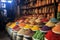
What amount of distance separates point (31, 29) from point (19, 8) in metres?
5.42

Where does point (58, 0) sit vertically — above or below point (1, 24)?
above

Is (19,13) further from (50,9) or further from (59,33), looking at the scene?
(59,33)

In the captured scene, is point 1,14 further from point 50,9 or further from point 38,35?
point 38,35

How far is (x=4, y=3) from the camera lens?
336 inches

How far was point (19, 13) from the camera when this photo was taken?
8406 mm

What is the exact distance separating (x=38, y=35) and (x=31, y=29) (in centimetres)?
54

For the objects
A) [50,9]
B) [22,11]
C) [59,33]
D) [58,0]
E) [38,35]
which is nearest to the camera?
[59,33]

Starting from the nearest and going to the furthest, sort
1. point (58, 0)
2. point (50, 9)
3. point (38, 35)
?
1. point (38, 35)
2. point (58, 0)
3. point (50, 9)

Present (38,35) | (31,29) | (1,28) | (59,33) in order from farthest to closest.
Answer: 1. (1,28)
2. (31,29)
3. (38,35)
4. (59,33)

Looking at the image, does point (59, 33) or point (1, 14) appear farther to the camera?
point (1, 14)

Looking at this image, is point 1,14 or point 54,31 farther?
point 1,14

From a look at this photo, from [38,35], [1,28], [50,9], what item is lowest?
[1,28]

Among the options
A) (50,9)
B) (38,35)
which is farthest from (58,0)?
(38,35)

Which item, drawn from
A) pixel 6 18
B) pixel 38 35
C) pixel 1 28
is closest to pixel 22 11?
pixel 6 18
